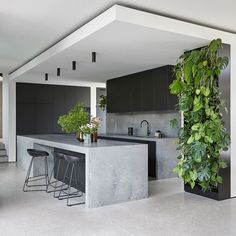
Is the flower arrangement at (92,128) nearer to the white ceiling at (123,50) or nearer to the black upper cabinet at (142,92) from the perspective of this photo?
the white ceiling at (123,50)

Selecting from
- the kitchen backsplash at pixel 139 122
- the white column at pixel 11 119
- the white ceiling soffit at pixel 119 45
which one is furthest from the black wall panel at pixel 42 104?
the white ceiling soffit at pixel 119 45

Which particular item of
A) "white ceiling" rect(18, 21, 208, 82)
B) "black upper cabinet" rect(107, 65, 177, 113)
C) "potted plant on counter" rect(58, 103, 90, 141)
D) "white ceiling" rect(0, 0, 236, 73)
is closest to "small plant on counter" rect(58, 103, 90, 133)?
"potted plant on counter" rect(58, 103, 90, 141)

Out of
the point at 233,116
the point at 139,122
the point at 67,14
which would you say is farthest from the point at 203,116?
the point at 139,122

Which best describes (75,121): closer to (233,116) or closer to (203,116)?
(203,116)

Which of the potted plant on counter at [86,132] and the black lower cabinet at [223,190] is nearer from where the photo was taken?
the black lower cabinet at [223,190]

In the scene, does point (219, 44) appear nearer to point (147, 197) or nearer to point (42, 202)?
point (147, 197)

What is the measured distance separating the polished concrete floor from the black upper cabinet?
2.26 metres

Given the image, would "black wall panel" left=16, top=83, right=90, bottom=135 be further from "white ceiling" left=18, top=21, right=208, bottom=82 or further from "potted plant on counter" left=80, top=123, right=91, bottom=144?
"potted plant on counter" left=80, top=123, right=91, bottom=144

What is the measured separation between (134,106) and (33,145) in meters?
2.65

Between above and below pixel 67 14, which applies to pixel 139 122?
below

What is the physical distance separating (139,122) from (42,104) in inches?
136

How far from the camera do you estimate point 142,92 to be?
23.1ft

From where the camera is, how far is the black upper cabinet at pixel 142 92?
626 centimetres

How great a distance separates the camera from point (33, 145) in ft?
21.4
